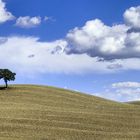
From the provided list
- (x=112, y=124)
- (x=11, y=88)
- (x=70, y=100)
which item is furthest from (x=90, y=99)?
(x=112, y=124)

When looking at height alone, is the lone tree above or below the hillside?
above

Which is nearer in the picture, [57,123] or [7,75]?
[57,123]

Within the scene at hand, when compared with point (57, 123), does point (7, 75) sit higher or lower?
higher

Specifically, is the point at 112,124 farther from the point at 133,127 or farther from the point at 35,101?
the point at 35,101

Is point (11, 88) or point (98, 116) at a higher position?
point (11, 88)

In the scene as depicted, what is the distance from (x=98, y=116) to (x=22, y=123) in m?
13.3

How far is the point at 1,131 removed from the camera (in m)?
48.4

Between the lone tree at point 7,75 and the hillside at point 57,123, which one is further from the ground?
the lone tree at point 7,75

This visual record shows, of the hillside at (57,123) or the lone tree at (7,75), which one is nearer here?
the hillside at (57,123)

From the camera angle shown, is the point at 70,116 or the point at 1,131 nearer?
the point at 1,131

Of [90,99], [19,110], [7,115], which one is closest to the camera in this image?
[7,115]

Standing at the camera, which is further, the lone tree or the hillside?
the lone tree

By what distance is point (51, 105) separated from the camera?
77.9m

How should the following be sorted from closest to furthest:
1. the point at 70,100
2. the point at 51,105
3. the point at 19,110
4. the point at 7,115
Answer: the point at 7,115
the point at 19,110
the point at 51,105
the point at 70,100
